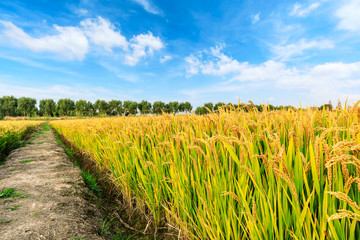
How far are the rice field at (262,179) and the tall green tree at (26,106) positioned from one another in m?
93.9

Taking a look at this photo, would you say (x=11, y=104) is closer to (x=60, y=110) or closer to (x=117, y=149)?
(x=60, y=110)

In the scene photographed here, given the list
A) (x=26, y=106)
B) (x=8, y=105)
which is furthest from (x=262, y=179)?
(x=8, y=105)

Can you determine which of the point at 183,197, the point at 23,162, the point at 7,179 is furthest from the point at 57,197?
the point at 23,162

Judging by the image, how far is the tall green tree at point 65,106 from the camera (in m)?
76.9

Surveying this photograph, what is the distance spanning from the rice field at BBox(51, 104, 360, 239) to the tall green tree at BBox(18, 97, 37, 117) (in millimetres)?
93949

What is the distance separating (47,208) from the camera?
2.41 meters

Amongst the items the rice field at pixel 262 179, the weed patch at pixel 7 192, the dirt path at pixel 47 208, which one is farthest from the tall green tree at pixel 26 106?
the rice field at pixel 262 179

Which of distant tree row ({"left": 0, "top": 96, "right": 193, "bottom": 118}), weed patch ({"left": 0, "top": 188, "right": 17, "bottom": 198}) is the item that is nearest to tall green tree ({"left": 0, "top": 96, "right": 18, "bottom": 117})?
distant tree row ({"left": 0, "top": 96, "right": 193, "bottom": 118})

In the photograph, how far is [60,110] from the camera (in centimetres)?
7738

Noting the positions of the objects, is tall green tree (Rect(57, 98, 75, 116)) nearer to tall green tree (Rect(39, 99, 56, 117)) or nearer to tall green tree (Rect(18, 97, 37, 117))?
tall green tree (Rect(39, 99, 56, 117))

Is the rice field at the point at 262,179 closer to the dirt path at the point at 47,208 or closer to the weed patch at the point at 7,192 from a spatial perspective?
the dirt path at the point at 47,208

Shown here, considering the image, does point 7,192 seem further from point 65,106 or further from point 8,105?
point 8,105

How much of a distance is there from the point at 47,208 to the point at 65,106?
91445mm

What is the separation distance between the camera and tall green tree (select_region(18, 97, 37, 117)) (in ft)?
245
